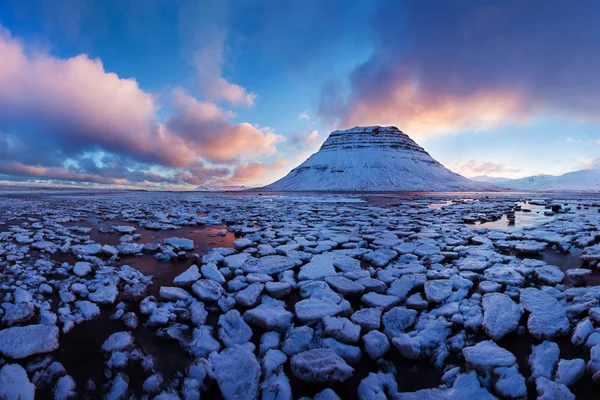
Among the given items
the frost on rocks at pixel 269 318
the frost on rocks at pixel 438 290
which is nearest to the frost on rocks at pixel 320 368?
the frost on rocks at pixel 269 318

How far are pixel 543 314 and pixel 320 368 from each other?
1742 millimetres

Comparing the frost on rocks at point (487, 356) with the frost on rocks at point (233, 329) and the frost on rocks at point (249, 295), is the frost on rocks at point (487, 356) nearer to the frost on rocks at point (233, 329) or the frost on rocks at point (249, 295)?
the frost on rocks at point (233, 329)

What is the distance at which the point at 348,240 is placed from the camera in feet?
15.0

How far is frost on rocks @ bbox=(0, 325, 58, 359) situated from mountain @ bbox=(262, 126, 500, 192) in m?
66.0

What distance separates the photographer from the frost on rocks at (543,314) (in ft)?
6.08

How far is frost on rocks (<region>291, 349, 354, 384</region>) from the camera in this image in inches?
58.9

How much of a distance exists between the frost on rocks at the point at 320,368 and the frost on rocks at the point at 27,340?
1511 millimetres

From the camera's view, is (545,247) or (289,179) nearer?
(545,247)

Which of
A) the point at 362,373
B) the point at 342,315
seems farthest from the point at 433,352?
the point at 342,315

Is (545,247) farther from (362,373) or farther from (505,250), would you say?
(362,373)

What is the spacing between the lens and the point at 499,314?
6.71 ft

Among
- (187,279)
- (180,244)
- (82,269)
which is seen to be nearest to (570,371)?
(187,279)

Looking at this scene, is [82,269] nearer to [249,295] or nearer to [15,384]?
[15,384]

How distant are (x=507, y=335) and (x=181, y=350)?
6.97 feet
